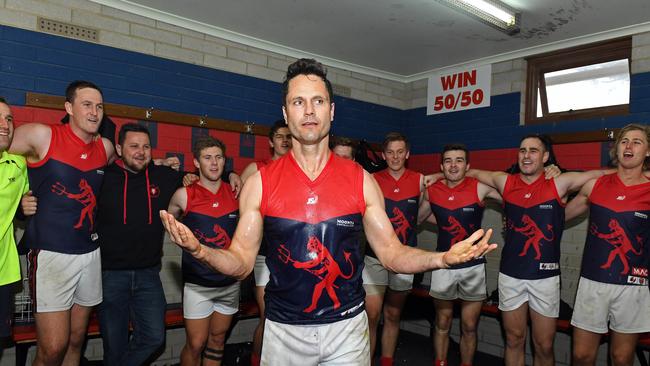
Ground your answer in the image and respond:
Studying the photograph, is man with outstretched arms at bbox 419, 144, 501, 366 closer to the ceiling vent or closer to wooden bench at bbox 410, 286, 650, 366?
wooden bench at bbox 410, 286, 650, 366

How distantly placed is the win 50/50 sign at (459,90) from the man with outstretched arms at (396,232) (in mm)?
2088

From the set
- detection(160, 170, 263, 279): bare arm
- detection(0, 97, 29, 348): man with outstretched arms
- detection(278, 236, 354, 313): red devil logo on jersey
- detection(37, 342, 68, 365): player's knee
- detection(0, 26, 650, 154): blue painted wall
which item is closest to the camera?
detection(160, 170, 263, 279): bare arm

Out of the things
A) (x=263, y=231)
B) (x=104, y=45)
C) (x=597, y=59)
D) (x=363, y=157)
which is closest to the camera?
(x=263, y=231)

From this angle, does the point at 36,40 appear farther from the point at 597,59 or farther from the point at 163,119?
the point at 597,59

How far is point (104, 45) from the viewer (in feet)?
15.2

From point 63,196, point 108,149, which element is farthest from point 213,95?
point 63,196

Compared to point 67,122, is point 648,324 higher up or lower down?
lower down

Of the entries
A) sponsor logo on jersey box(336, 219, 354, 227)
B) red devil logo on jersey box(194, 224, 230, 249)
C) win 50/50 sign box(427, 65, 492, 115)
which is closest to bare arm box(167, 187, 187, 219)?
red devil logo on jersey box(194, 224, 230, 249)

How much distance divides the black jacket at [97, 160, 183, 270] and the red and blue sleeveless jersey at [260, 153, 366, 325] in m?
1.98

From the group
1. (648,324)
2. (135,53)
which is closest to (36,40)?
(135,53)

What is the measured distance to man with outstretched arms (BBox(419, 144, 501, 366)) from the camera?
4.45 metres

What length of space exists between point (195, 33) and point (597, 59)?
4.42 meters

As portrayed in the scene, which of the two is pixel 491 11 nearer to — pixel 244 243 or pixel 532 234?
pixel 532 234

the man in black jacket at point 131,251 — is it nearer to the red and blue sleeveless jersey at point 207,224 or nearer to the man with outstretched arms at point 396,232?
the red and blue sleeveless jersey at point 207,224
